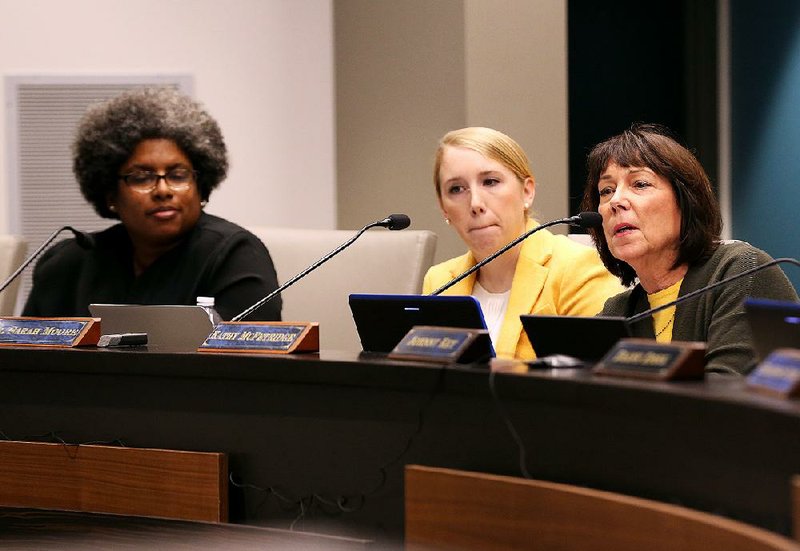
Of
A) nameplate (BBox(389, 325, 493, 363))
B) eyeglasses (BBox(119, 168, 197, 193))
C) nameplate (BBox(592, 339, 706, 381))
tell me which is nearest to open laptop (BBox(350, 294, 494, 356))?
nameplate (BBox(389, 325, 493, 363))

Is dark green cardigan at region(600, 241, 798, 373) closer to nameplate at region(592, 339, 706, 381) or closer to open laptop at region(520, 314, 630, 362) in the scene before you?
open laptop at region(520, 314, 630, 362)

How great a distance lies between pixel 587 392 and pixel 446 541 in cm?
33

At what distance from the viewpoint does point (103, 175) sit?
327 cm

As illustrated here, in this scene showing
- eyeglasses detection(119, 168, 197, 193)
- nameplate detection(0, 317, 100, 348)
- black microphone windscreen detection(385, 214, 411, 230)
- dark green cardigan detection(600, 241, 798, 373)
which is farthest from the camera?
eyeglasses detection(119, 168, 197, 193)

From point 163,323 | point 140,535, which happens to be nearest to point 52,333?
point 163,323

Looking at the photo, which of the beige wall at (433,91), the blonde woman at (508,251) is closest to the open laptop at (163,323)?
the blonde woman at (508,251)

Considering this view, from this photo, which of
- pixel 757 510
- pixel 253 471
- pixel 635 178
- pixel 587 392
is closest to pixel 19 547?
pixel 253 471

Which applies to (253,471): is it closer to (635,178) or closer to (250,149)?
(635,178)

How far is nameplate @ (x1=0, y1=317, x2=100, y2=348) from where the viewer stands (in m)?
2.14

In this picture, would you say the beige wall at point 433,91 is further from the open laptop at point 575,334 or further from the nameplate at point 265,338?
the open laptop at point 575,334

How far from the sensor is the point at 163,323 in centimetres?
228

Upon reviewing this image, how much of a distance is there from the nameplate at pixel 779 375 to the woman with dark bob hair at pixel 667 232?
0.79 m

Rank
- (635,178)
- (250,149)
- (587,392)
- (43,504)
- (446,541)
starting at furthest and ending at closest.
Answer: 1. (250,149)
2. (635,178)
3. (43,504)
4. (446,541)
5. (587,392)

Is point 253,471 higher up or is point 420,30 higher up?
point 420,30
